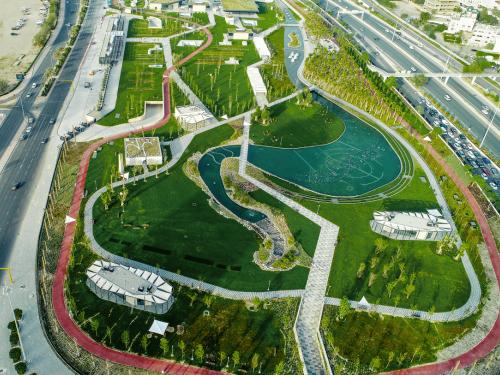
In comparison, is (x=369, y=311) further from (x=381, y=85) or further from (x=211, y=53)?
(x=211, y=53)

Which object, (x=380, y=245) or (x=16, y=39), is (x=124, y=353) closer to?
(x=380, y=245)

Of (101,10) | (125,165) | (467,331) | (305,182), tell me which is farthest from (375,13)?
(467,331)

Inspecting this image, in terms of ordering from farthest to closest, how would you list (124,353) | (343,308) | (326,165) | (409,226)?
(326,165) → (409,226) → (343,308) → (124,353)

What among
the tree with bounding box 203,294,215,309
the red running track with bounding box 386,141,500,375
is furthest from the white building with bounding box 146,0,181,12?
the red running track with bounding box 386,141,500,375

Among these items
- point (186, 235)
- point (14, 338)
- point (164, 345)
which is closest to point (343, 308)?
point (164, 345)

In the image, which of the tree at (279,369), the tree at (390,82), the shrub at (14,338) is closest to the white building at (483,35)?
the tree at (390,82)

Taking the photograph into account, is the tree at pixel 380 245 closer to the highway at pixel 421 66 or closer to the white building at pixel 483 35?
the highway at pixel 421 66

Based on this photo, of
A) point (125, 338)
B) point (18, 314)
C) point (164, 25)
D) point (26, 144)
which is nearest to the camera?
point (125, 338)

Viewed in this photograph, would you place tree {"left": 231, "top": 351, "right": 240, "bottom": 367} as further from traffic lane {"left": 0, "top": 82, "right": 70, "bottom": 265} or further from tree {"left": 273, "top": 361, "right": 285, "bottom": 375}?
traffic lane {"left": 0, "top": 82, "right": 70, "bottom": 265}
